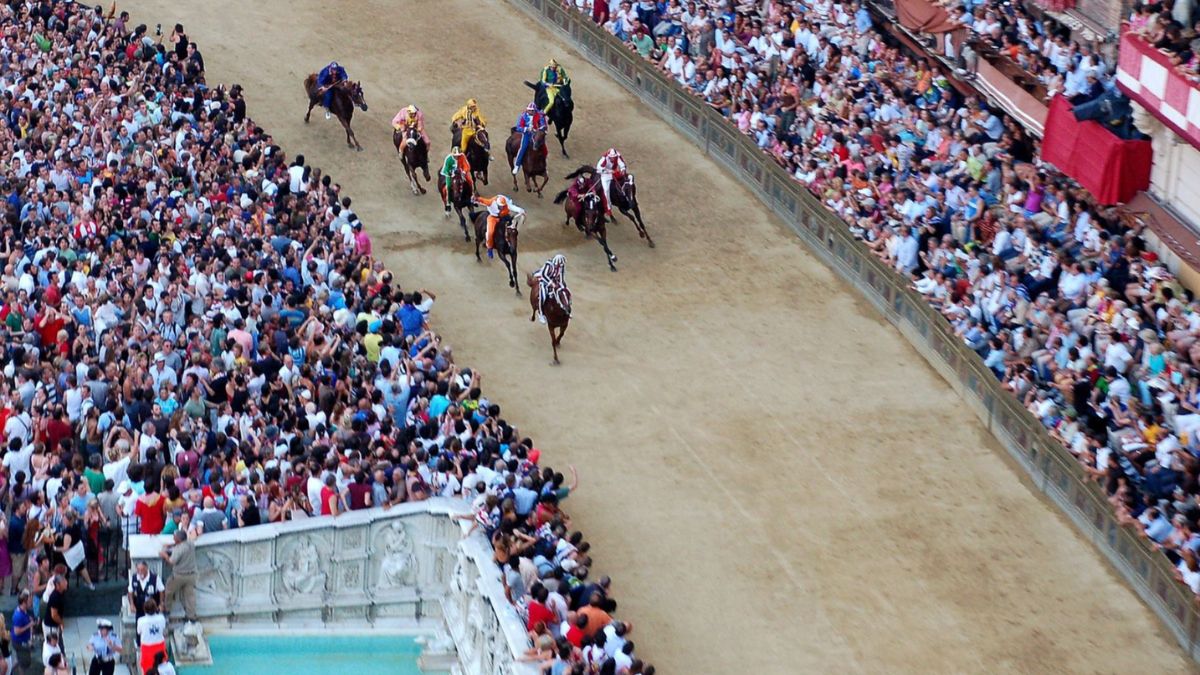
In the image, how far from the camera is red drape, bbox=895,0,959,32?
121ft

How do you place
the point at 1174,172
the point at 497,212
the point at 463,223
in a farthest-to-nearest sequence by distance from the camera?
the point at 463,223
the point at 497,212
the point at 1174,172

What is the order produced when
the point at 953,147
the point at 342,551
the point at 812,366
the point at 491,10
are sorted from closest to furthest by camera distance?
1. the point at 342,551
2. the point at 812,366
3. the point at 953,147
4. the point at 491,10

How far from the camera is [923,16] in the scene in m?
37.3

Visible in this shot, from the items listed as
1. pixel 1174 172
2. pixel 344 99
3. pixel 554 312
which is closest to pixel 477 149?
pixel 344 99

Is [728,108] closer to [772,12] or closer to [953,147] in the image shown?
[772,12]

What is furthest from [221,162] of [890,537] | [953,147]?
[890,537]

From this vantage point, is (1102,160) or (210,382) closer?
(210,382)

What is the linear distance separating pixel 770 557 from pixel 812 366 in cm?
532

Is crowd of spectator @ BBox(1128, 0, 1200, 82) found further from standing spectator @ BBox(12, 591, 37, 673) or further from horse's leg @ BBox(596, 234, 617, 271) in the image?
standing spectator @ BBox(12, 591, 37, 673)

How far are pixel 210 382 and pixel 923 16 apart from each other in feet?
46.8

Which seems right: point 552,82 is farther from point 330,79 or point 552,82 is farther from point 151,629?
point 151,629

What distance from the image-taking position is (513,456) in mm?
26812

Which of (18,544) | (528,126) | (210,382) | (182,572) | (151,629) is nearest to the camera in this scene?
(151,629)

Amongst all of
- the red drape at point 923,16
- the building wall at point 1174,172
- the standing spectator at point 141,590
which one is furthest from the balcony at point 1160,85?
the standing spectator at point 141,590
